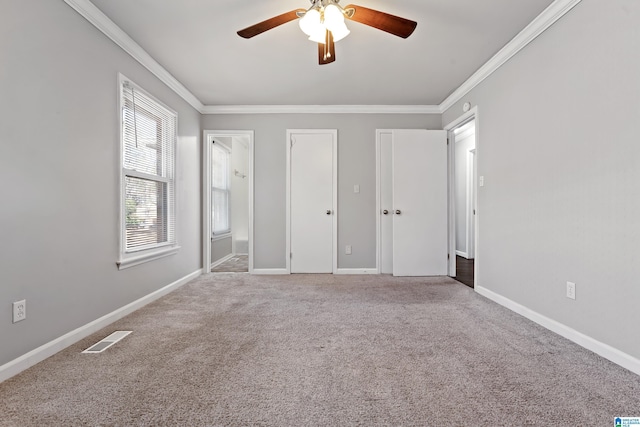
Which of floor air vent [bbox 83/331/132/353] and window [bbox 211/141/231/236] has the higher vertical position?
window [bbox 211/141/231/236]

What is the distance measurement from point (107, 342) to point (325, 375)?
61.4 inches

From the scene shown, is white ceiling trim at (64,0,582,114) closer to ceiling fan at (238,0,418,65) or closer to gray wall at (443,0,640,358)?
gray wall at (443,0,640,358)

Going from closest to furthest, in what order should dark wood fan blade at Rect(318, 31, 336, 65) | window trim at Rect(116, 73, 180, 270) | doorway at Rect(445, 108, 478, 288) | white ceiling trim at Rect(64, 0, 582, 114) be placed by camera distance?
dark wood fan blade at Rect(318, 31, 336, 65) < white ceiling trim at Rect(64, 0, 582, 114) < window trim at Rect(116, 73, 180, 270) < doorway at Rect(445, 108, 478, 288)

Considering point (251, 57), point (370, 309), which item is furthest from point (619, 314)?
point (251, 57)

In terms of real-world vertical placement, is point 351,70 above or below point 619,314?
above

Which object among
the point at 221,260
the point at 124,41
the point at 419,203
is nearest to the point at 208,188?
the point at 221,260

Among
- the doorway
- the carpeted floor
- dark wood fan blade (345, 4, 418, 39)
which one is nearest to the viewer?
dark wood fan blade (345, 4, 418, 39)

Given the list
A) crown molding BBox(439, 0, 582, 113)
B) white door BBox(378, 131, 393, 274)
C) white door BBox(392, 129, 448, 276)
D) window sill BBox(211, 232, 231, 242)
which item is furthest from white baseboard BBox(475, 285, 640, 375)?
window sill BBox(211, 232, 231, 242)

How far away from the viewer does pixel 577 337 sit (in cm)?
212

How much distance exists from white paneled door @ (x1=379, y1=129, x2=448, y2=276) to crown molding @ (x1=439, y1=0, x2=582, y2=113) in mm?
791

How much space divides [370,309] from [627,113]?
2.24 meters

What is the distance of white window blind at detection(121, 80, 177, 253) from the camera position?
2818 millimetres

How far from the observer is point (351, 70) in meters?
3.31

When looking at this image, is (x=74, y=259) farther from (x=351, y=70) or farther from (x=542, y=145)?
(x=542, y=145)
